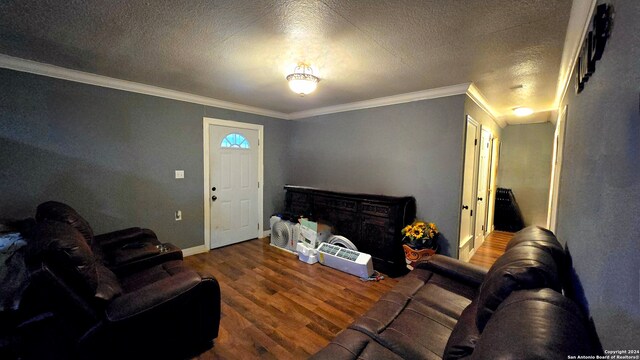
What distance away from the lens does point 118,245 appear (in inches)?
97.3

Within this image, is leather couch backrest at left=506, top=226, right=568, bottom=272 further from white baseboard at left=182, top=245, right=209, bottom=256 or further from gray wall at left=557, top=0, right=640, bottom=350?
white baseboard at left=182, top=245, right=209, bottom=256

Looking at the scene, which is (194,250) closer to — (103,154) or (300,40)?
(103,154)

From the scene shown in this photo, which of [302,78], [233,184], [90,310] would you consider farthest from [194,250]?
[302,78]

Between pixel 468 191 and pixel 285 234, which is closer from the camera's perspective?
pixel 468 191

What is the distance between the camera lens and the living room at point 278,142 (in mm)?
774

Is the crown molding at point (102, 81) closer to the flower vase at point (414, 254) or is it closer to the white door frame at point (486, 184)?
the flower vase at point (414, 254)

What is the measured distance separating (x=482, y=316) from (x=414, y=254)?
1851 mm

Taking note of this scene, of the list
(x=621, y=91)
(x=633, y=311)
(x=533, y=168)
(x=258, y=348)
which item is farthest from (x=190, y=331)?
(x=533, y=168)

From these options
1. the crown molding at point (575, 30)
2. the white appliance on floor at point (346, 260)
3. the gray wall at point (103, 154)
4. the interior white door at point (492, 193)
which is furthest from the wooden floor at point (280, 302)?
the interior white door at point (492, 193)

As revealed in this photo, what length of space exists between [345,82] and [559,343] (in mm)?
2708

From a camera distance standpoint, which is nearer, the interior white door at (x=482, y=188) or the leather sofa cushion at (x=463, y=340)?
the leather sofa cushion at (x=463, y=340)

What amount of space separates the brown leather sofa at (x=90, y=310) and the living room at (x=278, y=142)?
4.90ft

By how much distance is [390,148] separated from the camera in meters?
3.43

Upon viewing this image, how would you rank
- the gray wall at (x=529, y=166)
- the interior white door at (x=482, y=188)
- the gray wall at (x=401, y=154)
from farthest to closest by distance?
the gray wall at (x=529, y=166) → the interior white door at (x=482, y=188) → the gray wall at (x=401, y=154)
